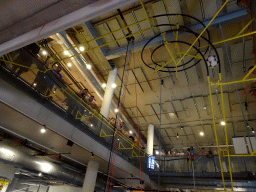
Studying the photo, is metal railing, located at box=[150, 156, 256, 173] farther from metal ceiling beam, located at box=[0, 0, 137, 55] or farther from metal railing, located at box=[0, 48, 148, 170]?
metal ceiling beam, located at box=[0, 0, 137, 55]

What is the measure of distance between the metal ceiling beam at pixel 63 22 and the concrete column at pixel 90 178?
7.20m

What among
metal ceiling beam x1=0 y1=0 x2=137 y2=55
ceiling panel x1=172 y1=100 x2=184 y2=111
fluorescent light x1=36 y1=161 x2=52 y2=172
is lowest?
fluorescent light x1=36 y1=161 x2=52 y2=172

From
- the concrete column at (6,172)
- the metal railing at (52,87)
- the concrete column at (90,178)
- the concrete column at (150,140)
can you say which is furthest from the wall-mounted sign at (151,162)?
the concrete column at (6,172)

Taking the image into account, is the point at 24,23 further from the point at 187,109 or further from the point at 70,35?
the point at 187,109

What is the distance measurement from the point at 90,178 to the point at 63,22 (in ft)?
25.6

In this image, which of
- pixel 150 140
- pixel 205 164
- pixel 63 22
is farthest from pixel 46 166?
pixel 150 140

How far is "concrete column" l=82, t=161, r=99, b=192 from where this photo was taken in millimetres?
8070

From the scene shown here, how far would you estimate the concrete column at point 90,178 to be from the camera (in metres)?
8.07

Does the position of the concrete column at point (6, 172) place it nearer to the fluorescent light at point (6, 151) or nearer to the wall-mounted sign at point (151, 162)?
the fluorescent light at point (6, 151)

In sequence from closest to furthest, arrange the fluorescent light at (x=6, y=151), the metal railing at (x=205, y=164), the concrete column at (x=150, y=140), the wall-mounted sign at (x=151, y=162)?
the fluorescent light at (x=6, y=151) < the metal railing at (x=205, y=164) < the wall-mounted sign at (x=151, y=162) < the concrete column at (x=150, y=140)

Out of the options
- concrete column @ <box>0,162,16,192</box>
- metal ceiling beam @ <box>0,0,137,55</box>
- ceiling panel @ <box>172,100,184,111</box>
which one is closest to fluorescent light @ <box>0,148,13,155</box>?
concrete column @ <box>0,162,16,192</box>

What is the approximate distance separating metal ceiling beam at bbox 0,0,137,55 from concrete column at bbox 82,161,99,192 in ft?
23.6

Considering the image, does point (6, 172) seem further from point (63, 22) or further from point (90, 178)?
point (63, 22)

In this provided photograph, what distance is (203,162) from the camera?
1147 centimetres
